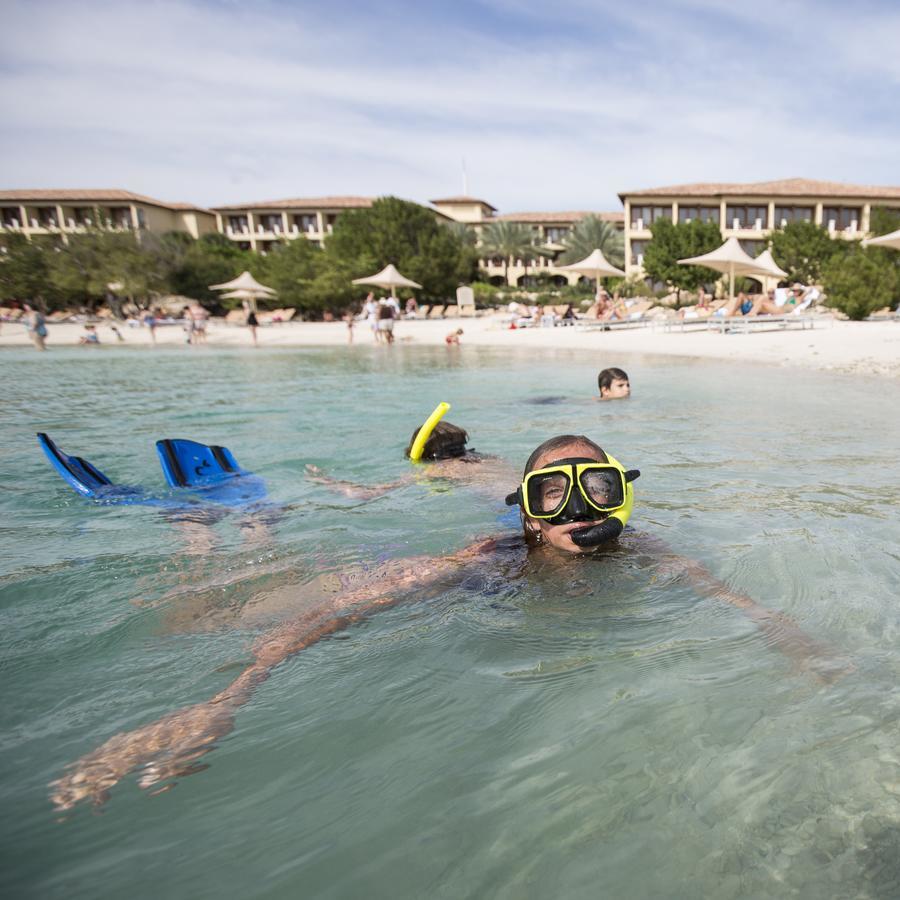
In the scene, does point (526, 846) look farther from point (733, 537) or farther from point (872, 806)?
point (733, 537)

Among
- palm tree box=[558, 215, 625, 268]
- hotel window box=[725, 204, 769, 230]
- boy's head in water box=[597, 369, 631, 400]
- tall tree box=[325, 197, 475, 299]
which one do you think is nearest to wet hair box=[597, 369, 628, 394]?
boy's head in water box=[597, 369, 631, 400]

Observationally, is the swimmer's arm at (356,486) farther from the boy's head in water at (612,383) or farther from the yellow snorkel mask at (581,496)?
the boy's head in water at (612,383)

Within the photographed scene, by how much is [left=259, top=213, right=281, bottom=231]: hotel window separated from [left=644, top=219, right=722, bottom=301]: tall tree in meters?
38.4

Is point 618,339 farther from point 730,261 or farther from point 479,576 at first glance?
point 479,576

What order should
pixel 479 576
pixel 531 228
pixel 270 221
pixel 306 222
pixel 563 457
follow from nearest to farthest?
pixel 563 457
pixel 479 576
pixel 531 228
pixel 306 222
pixel 270 221

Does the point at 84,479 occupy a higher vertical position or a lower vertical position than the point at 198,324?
lower

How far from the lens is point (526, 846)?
1567 millimetres

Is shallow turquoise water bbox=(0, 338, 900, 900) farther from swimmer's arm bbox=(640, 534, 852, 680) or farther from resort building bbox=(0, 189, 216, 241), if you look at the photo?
resort building bbox=(0, 189, 216, 241)

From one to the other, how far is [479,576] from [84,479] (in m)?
3.32

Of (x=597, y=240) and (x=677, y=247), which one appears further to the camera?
(x=597, y=240)

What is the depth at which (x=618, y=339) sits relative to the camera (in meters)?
20.3

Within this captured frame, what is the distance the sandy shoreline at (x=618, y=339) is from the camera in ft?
42.9

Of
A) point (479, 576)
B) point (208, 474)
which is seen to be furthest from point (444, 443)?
point (479, 576)

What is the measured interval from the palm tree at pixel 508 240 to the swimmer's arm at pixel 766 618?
183ft
